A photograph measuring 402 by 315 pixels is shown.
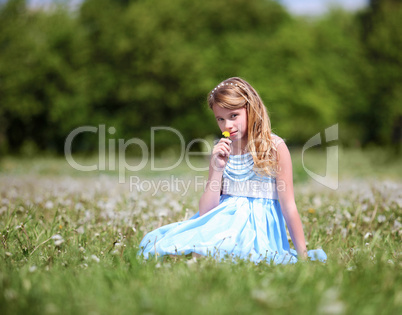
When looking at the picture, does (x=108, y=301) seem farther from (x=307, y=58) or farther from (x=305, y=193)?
(x=307, y=58)

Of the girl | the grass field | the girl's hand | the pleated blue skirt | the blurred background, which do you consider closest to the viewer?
the grass field

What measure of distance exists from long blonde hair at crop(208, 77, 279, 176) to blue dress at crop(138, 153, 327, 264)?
0.13m

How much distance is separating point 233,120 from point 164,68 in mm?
20610

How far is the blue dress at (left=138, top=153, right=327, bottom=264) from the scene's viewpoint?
3.34 metres

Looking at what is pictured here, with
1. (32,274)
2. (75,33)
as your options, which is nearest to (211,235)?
(32,274)

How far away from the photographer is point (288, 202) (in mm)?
3611

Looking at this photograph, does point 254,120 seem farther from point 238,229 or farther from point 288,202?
point 238,229

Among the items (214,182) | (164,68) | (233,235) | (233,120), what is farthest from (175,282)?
(164,68)

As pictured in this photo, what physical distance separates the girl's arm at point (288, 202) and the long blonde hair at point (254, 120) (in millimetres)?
59

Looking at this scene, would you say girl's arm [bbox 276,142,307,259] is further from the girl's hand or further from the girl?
the girl's hand

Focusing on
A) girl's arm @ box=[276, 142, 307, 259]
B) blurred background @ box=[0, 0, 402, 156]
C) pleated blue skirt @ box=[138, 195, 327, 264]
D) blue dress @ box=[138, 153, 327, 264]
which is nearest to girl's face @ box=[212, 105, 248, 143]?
blue dress @ box=[138, 153, 327, 264]

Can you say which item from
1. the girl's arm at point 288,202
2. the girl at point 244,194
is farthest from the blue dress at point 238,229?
the girl's arm at point 288,202

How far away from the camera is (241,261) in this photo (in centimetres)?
289

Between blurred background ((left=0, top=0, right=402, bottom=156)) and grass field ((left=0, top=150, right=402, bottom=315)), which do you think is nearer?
grass field ((left=0, top=150, right=402, bottom=315))
